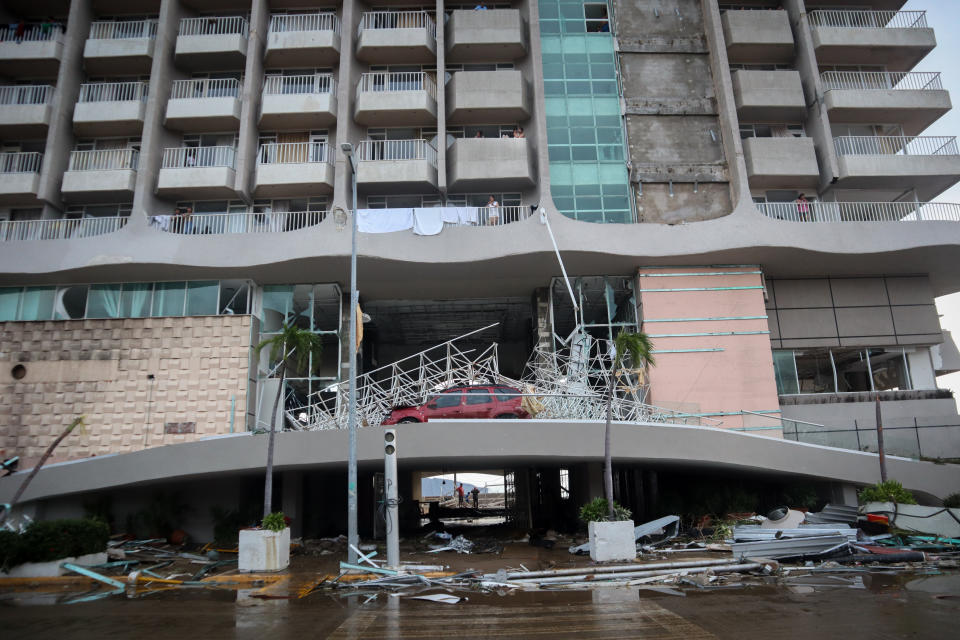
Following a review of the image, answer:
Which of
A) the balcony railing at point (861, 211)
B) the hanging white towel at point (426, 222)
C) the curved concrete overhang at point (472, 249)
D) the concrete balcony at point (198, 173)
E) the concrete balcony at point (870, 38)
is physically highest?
the concrete balcony at point (870, 38)

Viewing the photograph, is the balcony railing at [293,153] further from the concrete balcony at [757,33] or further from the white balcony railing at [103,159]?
the concrete balcony at [757,33]

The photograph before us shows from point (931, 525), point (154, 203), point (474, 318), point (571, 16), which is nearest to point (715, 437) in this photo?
point (931, 525)

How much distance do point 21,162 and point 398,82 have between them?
19100mm

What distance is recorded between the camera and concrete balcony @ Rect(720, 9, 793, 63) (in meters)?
33.1

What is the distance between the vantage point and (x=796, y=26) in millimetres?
33656

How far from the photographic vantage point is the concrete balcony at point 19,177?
30.8 m

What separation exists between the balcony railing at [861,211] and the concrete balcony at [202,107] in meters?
25.7

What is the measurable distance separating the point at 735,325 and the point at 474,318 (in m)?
14.2

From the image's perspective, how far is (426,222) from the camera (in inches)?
1113

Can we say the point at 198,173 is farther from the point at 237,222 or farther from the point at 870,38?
the point at 870,38

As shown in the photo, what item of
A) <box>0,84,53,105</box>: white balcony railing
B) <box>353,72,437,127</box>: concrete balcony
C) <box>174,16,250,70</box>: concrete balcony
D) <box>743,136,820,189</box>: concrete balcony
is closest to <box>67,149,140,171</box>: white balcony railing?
<box>0,84,53,105</box>: white balcony railing

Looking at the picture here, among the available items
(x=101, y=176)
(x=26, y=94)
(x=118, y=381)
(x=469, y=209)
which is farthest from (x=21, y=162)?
(x=469, y=209)

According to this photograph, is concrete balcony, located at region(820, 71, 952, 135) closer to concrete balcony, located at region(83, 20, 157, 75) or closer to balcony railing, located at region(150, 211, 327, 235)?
balcony railing, located at region(150, 211, 327, 235)

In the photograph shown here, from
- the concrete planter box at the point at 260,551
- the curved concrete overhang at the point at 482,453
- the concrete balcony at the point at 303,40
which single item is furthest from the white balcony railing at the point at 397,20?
the concrete planter box at the point at 260,551
